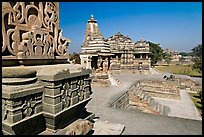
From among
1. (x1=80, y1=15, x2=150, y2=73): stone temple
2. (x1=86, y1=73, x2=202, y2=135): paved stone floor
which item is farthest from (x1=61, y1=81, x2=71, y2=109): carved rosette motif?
(x1=80, y1=15, x2=150, y2=73): stone temple

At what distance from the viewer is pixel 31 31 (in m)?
3.14

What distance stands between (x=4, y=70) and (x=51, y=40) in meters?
1.24

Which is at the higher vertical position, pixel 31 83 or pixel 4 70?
pixel 4 70

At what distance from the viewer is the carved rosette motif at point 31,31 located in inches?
→ 111

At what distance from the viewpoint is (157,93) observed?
16.1 m

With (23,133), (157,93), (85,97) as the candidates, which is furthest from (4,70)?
(157,93)

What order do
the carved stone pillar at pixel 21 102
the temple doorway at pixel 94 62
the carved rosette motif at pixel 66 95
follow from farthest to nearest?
the temple doorway at pixel 94 62 → the carved rosette motif at pixel 66 95 → the carved stone pillar at pixel 21 102

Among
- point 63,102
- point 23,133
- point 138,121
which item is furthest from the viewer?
point 138,121

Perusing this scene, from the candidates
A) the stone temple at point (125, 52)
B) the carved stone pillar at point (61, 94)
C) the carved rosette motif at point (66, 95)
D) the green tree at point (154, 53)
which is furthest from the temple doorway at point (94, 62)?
the green tree at point (154, 53)

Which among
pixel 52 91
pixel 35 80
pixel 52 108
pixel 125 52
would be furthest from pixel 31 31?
pixel 125 52

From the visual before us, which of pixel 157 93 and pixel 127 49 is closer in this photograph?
pixel 157 93

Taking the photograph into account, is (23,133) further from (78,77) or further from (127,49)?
(127,49)

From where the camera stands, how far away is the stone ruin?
2503 millimetres

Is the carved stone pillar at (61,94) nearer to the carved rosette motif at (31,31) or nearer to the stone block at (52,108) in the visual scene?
the stone block at (52,108)
